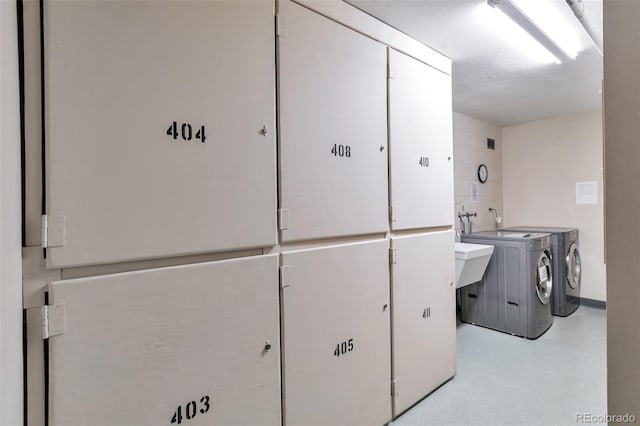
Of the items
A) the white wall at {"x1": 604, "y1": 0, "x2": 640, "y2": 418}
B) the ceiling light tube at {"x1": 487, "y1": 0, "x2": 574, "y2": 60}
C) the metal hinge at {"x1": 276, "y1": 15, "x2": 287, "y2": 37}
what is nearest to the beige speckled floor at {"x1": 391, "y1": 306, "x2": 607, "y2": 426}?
the white wall at {"x1": 604, "y1": 0, "x2": 640, "y2": 418}

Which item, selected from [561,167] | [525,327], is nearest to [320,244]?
[525,327]

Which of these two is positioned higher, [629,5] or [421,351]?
[629,5]

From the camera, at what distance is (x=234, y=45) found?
1.36 metres

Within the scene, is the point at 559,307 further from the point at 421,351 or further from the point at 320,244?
the point at 320,244

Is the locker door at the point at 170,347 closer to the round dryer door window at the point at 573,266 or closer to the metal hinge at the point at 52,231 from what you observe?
the metal hinge at the point at 52,231

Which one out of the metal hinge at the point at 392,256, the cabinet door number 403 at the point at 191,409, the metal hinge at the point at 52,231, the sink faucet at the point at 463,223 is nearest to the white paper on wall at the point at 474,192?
the sink faucet at the point at 463,223

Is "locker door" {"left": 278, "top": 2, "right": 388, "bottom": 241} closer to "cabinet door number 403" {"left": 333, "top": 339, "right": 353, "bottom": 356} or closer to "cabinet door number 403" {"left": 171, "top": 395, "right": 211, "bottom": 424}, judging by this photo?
"cabinet door number 403" {"left": 333, "top": 339, "right": 353, "bottom": 356}

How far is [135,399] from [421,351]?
1.78 m

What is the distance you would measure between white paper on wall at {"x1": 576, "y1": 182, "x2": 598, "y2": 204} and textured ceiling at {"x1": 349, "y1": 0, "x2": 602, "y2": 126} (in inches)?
36.8

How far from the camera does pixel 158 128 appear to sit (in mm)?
1168

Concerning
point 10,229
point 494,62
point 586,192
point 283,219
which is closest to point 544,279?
point 586,192

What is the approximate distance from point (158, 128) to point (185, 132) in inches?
3.8

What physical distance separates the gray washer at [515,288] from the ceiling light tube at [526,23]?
176 cm

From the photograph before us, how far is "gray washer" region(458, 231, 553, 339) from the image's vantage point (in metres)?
3.13
